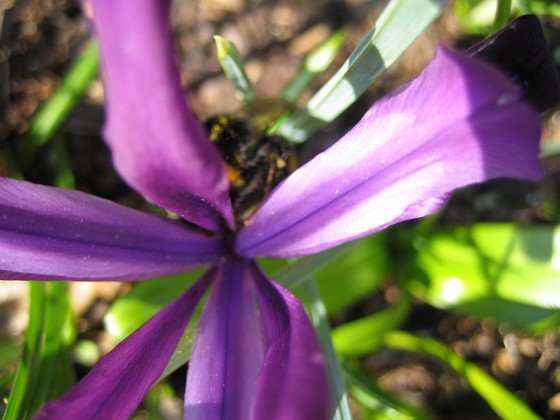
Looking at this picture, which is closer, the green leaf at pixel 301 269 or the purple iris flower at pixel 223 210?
the purple iris flower at pixel 223 210

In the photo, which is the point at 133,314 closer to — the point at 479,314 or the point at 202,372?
the point at 202,372

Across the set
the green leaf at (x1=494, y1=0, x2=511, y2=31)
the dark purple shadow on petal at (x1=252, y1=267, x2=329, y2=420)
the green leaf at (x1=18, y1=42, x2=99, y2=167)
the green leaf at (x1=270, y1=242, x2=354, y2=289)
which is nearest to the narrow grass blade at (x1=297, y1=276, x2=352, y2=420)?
the green leaf at (x1=270, y1=242, x2=354, y2=289)

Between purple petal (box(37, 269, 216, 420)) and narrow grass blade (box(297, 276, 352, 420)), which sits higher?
purple petal (box(37, 269, 216, 420))

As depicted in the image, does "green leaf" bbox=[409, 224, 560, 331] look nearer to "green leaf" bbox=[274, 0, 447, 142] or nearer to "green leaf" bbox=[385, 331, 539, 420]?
"green leaf" bbox=[385, 331, 539, 420]

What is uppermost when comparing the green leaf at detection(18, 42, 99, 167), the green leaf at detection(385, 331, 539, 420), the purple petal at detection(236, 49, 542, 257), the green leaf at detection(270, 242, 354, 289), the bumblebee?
the green leaf at detection(18, 42, 99, 167)

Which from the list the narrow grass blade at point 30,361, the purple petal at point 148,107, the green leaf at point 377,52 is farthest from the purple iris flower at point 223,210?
the narrow grass blade at point 30,361

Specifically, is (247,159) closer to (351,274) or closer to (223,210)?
(223,210)

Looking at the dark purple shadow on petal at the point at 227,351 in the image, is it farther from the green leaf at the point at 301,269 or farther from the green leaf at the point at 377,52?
the green leaf at the point at 377,52
